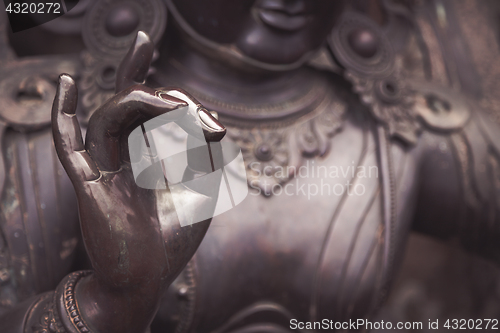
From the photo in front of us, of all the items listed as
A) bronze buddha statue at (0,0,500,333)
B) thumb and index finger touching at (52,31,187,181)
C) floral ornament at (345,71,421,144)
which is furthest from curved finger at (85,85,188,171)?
floral ornament at (345,71,421,144)

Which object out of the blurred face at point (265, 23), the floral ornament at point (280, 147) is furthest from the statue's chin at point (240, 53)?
the floral ornament at point (280, 147)

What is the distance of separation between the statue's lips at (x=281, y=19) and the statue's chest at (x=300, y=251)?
28 cm

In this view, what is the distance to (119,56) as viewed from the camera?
2.97ft

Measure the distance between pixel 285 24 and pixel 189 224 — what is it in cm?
44

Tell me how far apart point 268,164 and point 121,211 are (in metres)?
0.40

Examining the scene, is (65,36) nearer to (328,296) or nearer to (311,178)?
(311,178)

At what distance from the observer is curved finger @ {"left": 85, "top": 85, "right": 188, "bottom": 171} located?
1.73 feet

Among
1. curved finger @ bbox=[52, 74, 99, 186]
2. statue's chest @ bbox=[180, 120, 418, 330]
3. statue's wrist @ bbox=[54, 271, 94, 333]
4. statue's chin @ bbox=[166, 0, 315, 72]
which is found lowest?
statue's chest @ bbox=[180, 120, 418, 330]

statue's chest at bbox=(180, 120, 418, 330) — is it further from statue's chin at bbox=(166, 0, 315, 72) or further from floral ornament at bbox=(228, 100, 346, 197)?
statue's chin at bbox=(166, 0, 315, 72)

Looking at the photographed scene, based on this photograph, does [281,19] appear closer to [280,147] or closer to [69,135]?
[280,147]

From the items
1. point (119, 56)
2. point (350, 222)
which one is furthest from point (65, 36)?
point (350, 222)

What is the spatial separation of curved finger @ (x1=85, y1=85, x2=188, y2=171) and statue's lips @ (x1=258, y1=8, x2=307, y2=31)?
14.6 inches

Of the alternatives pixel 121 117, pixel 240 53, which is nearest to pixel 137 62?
pixel 121 117

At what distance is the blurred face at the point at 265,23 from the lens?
0.83 metres
